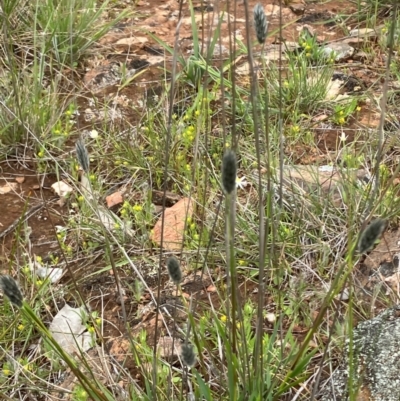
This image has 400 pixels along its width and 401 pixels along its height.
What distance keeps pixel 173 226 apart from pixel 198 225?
91 millimetres

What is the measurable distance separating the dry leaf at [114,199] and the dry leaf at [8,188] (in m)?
0.34

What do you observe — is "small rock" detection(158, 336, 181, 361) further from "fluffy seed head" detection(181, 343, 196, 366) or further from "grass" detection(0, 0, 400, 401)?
"fluffy seed head" detection(181, 343, 196, 366)

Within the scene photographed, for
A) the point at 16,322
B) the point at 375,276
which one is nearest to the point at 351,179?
the point at 375,276

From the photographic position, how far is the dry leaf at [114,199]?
6.56 feet

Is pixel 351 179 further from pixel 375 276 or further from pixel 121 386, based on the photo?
pixel 121 386

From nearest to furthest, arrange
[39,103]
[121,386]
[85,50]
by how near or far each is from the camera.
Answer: [121,386]
[39,103]
[85,50]

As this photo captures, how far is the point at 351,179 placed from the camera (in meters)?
1.85

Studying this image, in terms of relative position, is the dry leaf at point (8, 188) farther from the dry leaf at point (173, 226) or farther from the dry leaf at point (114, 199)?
the dry leaf at point (173, 226)

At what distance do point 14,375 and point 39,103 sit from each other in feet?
3.50

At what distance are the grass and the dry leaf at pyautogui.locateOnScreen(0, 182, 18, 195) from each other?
4.6 inches

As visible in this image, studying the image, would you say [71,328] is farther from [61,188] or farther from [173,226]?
[61,188]

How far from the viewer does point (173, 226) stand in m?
1.89

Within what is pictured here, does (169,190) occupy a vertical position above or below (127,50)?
below

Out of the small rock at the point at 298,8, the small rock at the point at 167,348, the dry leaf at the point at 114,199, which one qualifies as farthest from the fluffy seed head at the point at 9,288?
the small rock at the point at 298,8
